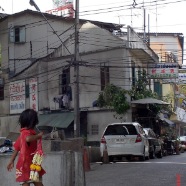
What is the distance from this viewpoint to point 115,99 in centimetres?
3014

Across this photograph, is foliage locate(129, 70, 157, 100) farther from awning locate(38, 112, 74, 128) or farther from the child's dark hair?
the child's dark hair

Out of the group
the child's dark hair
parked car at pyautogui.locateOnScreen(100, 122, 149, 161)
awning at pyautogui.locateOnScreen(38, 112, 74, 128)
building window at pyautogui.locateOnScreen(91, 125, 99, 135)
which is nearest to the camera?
the child's dark hair

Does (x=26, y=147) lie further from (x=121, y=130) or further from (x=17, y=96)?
(x=17, y=96)

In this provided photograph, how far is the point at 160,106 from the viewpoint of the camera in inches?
1330

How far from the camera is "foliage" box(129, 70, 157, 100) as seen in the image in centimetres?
3147

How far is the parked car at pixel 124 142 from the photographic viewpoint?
1983 centimetres

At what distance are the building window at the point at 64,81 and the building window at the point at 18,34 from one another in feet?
17.9

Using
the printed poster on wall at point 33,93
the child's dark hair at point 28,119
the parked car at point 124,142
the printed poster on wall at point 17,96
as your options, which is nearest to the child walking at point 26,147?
the child's dark hair at point 28,119

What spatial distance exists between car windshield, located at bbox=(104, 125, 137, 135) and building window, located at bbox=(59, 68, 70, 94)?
43.7 feet

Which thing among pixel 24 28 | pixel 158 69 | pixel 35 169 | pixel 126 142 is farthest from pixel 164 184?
pixel 24 28

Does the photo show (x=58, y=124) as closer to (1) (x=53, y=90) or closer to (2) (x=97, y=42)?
(1) (x=53, y=90)

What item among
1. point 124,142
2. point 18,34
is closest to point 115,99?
point 124,142

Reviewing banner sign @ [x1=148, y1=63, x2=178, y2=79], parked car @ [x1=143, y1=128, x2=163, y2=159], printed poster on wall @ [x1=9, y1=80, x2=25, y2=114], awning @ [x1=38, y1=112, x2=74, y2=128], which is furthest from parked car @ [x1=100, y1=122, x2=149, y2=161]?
printed poster on wall @ [x1=9, y1=80, x2=25, y2=114]

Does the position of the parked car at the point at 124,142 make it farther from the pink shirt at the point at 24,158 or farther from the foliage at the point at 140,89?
the pink shirt at the point at 24,158
